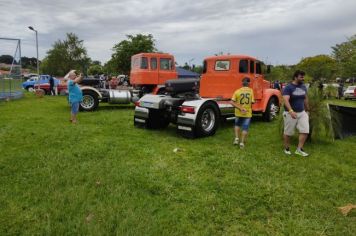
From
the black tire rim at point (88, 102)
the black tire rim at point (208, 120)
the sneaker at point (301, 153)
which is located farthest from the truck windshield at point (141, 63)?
the sneaker at point (301, 153)

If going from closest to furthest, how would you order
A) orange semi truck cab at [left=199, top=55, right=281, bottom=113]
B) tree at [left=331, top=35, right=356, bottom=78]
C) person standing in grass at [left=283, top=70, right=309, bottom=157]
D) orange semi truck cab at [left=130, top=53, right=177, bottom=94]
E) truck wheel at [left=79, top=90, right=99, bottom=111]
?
1. person standing in grass at [left=283, top=70, right=309, bottom=157]
2. orange semi truck cab at [left=199, top=55, right=281, bottom=113]
3. truck wheel at [left=79, top=90, right=99, bottom=111]
4. orange semi truck cab at [left=130, top=53, right=177, bottom=94]
5. tree at [left=331, top=35, right=356, bottom=78]

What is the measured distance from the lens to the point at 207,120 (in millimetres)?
8289

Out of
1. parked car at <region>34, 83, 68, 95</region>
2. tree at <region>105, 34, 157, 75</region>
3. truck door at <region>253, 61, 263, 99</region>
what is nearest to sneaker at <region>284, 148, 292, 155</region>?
truck door at <region>253, 61, 263, 99</region>

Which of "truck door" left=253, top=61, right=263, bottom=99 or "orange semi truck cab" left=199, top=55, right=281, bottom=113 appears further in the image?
"truck door" left=253, top=61, right=263, bottom=99

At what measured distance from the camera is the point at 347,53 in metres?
47.0

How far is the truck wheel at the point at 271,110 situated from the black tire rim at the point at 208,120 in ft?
9.92

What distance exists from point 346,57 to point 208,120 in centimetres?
4596

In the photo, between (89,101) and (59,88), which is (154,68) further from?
(59,88)

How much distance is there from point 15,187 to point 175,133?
15.7 ft

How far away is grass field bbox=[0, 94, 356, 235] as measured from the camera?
3.58 m

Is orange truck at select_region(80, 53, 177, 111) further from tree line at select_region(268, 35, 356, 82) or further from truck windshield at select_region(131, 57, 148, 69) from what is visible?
tree line at select_region(268, 35, 356, 82)

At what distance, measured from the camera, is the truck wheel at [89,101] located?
13.2 metres

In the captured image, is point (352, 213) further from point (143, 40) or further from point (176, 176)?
point (143, 40)

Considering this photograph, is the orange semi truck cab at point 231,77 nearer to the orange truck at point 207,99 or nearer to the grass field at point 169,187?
the orange truck at point 207,99
